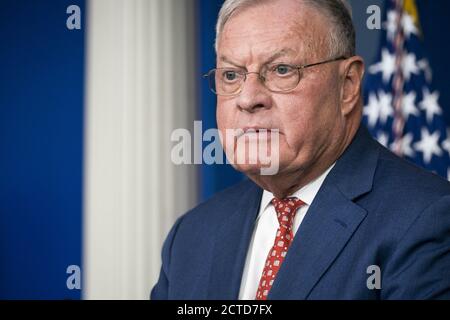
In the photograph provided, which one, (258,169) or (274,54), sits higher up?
(274,54)

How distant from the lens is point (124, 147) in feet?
7.93

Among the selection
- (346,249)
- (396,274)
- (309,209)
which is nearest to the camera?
(396,274)

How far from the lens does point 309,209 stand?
1599 mm

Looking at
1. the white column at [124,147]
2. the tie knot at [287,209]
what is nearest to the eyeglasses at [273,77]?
the tie knot at [287,209]

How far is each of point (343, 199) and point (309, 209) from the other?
91 millimetres

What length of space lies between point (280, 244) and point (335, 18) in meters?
0.63

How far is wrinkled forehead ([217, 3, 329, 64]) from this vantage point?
1.65 meters

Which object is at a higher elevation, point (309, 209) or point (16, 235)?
point (309, 209)

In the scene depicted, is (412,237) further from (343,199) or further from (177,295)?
(177,295)

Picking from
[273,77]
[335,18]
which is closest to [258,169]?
[273,77]

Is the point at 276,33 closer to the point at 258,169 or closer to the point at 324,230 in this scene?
the point at 258,169

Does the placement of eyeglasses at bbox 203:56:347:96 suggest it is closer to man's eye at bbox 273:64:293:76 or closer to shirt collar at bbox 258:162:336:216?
man's eye at bbox 273:64:293:76

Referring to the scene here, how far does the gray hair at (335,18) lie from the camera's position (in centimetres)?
168
